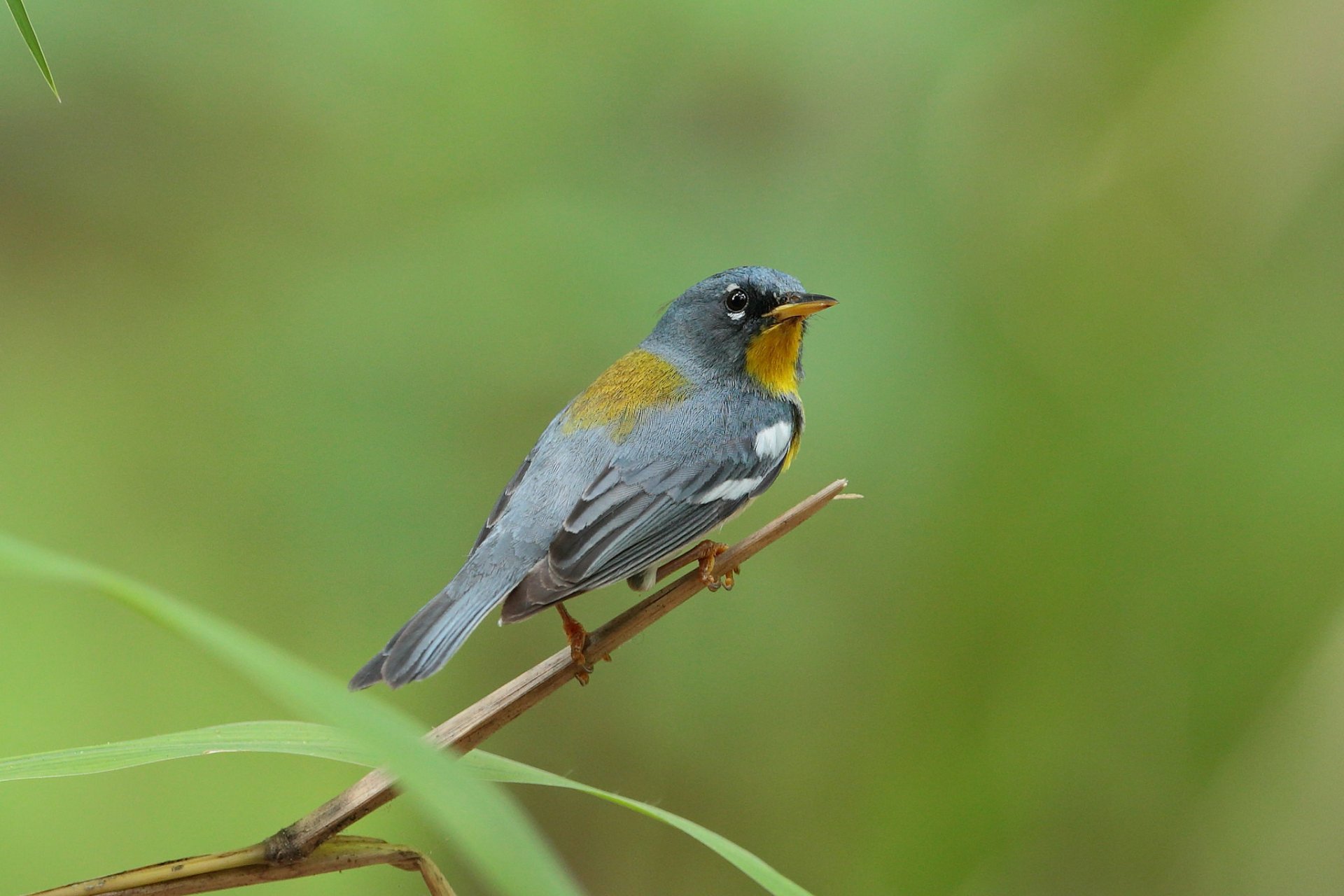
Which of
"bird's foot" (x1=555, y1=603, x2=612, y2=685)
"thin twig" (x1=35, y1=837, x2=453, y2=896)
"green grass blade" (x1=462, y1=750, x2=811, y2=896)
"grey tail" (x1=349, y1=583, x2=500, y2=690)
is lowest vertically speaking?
"green grass blade" (x1=462, y1=750, x2=811, y2=896)

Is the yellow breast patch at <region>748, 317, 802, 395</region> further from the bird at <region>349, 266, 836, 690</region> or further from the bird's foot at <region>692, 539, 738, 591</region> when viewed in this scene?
the bird's foot at <region>692, 539, 738, 591</region>

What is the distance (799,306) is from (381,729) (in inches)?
85.5

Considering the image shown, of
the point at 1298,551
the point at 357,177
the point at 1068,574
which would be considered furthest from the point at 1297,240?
the point at 357,177

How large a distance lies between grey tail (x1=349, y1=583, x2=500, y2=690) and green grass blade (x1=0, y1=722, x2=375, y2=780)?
325 millimetres

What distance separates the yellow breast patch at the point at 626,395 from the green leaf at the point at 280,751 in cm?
134

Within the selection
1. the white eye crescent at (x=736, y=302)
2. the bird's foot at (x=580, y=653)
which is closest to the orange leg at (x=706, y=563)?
the bird's foot at (x=580, y=653)

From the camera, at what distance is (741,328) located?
3070 mm

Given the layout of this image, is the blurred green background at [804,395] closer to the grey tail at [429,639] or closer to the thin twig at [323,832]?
the grey tail at [429,639]

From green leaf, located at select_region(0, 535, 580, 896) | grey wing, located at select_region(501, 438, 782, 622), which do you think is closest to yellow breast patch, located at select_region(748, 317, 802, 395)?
grey wing, located at select_region(501, 438, 782, 622)

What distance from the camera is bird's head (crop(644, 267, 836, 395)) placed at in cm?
301

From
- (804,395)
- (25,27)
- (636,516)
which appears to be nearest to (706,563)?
(636,516)

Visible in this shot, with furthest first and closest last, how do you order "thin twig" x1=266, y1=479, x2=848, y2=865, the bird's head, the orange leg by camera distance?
the bird's head, the orange leg, "thin twig" x1=266, y1=479, x2=848, y2=865

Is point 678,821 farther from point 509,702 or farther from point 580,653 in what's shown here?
point 580,653

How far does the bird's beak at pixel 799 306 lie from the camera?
277cm
